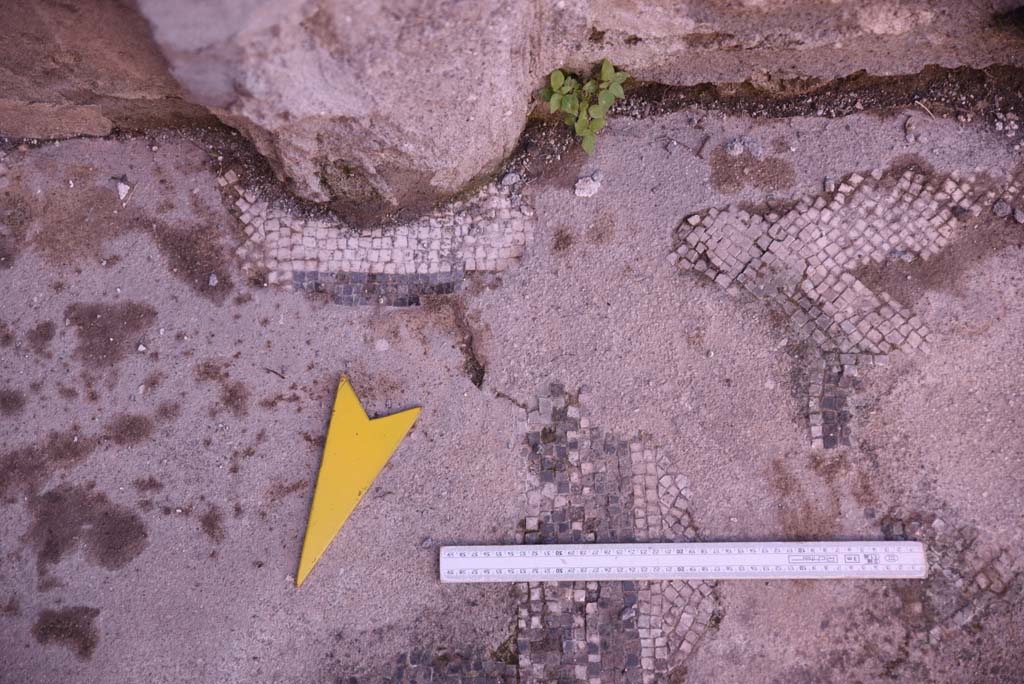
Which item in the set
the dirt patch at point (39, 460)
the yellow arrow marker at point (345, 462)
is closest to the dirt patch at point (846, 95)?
the yellow arrow marker at point (345, 462)

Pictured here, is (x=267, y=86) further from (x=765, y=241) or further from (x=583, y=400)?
(x=765, y=241)

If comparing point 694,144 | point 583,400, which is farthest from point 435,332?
point 694,144

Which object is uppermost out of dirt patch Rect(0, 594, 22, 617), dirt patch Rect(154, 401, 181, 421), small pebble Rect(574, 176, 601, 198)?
small pebble Rect(574, 176, 601, 198)

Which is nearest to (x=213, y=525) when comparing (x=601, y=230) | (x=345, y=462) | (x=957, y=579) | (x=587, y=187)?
(x=345, y=462)

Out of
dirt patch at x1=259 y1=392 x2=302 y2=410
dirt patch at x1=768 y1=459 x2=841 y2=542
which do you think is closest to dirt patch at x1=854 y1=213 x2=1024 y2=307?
dirt patch at x1=768 y1=459 x2=841 y2=542

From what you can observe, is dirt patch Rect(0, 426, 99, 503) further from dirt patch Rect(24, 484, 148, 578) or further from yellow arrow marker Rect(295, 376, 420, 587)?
yellow arrow marker Rect(295, 376, 420, 587)
